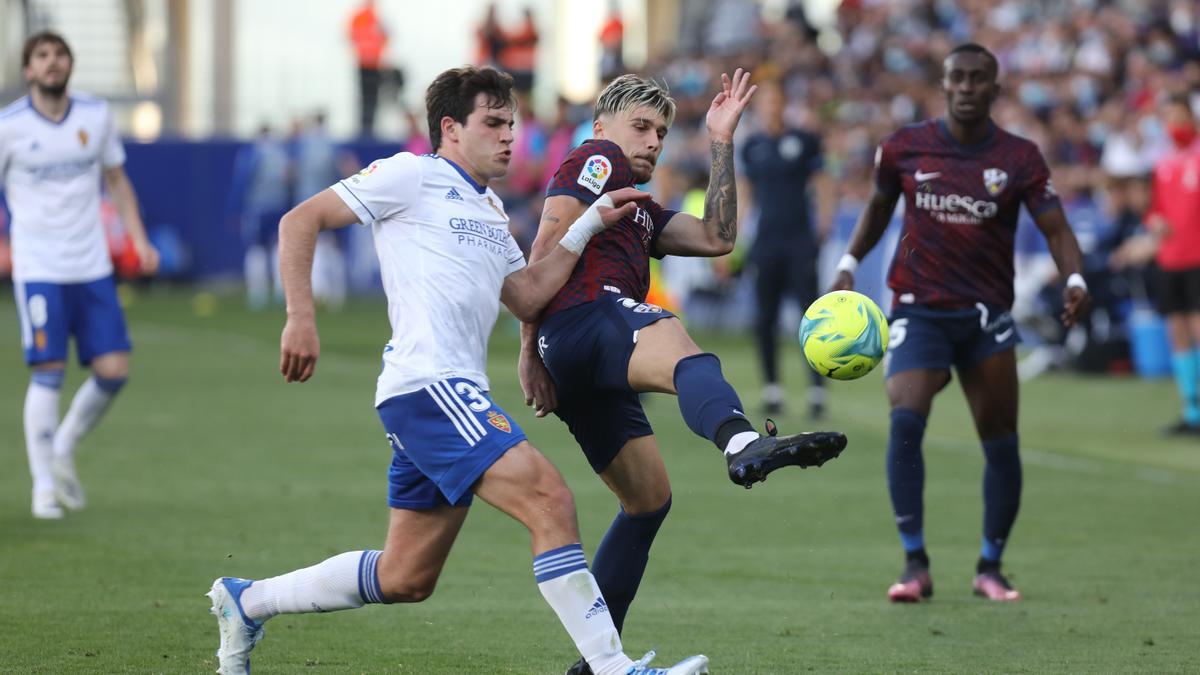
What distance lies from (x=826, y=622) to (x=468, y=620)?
1.37 metres

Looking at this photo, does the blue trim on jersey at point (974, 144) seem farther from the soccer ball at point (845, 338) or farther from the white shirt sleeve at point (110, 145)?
the white shirt sleeve at point (110, 145)

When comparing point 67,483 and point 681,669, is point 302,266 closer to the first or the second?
point 681,669

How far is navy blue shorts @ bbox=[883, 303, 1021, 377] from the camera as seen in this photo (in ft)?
25.7

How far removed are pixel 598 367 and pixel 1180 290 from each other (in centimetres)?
990

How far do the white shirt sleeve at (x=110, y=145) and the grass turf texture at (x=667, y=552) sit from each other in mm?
1858

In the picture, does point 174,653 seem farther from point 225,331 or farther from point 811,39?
point 811,39

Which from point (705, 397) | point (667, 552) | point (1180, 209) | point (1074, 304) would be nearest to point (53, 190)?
point (667, 552)

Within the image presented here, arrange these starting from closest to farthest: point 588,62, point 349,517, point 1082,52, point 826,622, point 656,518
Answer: point 656,518
point 826,622
point 349,517
point 1082,52
point 588,62

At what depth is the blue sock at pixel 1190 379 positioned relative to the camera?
46.6 ft

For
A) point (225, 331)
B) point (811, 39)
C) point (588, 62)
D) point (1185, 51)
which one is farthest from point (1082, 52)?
point (588, 62)

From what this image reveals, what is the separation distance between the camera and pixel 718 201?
6.16 metres

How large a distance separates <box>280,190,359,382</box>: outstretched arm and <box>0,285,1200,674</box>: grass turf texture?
1.35 metres

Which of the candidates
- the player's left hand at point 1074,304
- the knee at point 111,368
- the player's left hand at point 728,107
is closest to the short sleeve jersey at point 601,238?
the player's left hand at point 728,107

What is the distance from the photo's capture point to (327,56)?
112ft
